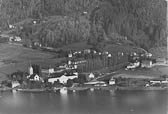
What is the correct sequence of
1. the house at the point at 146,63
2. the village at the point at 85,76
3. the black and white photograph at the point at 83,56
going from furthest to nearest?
the house at the point at 146,63
the village at the point at 85,76
the black and white photograph at the point at 83,56

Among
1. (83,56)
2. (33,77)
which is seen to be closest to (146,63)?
(83,56)

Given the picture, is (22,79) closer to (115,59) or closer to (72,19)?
(115,59)

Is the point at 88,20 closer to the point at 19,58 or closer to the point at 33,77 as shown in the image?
the point at 19,58

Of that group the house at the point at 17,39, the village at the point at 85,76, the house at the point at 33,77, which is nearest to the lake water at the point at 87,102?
the village at the point at 85,76

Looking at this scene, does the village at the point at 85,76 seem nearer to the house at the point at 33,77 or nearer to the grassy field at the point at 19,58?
the house at the point at 33,77

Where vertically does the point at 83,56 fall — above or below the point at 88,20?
below

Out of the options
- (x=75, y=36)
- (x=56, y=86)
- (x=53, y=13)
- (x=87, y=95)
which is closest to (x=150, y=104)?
(x=87, y=95)

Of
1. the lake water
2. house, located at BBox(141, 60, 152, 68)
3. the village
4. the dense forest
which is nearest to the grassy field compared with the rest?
the village
